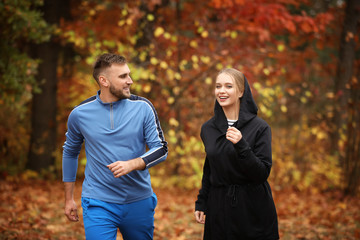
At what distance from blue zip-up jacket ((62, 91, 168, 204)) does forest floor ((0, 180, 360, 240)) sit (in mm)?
2699

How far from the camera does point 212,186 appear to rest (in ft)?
11.7

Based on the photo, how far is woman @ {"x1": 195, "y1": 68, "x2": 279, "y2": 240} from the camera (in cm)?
330

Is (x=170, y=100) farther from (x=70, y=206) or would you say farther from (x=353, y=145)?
(x=70, y=206)

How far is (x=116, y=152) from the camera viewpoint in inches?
137

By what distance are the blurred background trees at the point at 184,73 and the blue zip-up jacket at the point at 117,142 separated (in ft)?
16.9

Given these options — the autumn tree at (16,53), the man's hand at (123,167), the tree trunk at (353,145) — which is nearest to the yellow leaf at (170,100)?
the autumn tree at (16,53)

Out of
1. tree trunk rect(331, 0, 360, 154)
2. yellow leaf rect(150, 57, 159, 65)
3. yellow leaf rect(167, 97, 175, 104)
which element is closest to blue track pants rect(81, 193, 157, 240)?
yellow leaf rect(150, 57, 159, 65)

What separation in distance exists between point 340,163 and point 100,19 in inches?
310

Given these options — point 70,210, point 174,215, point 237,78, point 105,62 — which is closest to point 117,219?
A: point 70,210

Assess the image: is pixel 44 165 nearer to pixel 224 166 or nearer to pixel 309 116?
pixel 309 116

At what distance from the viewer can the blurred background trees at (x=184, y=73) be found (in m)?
8.80

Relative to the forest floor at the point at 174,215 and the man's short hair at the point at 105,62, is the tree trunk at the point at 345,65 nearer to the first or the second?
the forest floor at the point at 174,215

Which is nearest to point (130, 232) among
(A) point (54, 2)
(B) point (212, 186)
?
(B) point (212, 186)

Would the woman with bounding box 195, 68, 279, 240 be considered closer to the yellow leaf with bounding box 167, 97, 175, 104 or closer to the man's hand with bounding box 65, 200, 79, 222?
the man's hand with bounding box 65, 200, 79, 222
